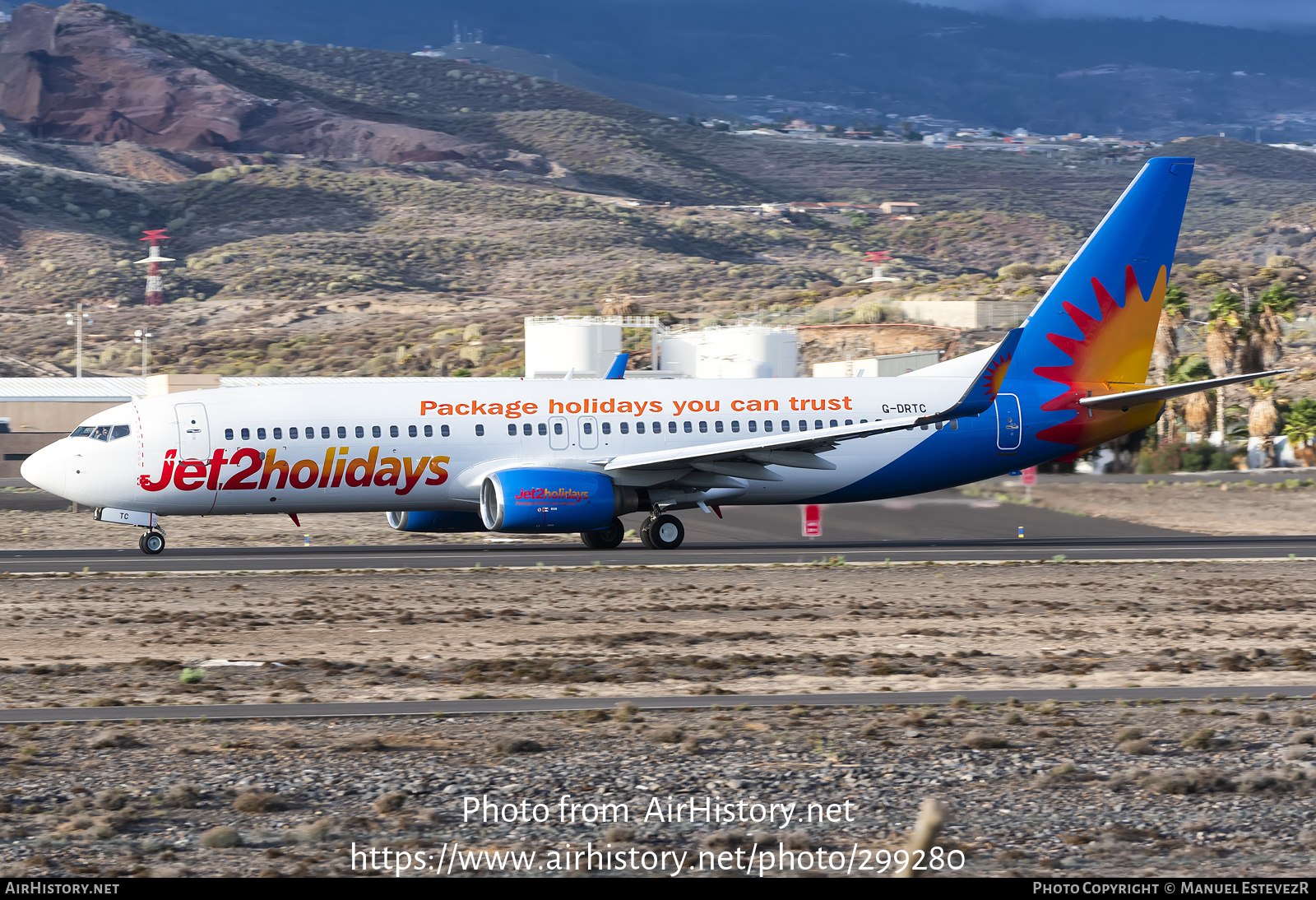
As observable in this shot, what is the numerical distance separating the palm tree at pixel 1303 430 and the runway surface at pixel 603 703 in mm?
45219

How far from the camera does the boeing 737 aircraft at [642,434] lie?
105ft

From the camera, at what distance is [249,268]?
6521 inches

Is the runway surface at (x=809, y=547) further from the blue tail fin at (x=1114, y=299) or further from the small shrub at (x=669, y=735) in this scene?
the small shrub at (x=669, y=735)

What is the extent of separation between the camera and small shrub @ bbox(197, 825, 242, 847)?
1105cm

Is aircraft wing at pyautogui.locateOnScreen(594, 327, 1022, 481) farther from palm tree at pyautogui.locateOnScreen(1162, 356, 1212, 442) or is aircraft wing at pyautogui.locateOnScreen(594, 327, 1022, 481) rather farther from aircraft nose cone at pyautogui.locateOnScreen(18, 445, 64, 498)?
palm tree at pyautogui.locateOnScreen(1162, 356, 1212, 442)

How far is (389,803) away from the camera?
12.1m

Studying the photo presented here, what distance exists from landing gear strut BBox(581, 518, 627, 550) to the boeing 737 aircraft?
1.7 inches

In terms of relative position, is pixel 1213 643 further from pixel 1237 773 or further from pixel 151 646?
pixel 151 646

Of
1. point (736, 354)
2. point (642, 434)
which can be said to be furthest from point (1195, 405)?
point (642, 434)

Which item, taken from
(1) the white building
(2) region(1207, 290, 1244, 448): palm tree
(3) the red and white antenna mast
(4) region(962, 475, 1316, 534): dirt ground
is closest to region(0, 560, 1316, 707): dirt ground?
(4) region(962, 475, 1316, 534): dirt ground

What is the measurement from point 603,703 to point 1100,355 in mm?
23601

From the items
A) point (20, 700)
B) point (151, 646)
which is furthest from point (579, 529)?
point (20, 700)

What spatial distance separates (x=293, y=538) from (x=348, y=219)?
159330 mm

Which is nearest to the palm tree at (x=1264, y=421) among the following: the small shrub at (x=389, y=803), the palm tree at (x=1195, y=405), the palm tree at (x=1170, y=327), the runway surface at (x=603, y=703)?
the palm tree at (x=1195, y=405)
